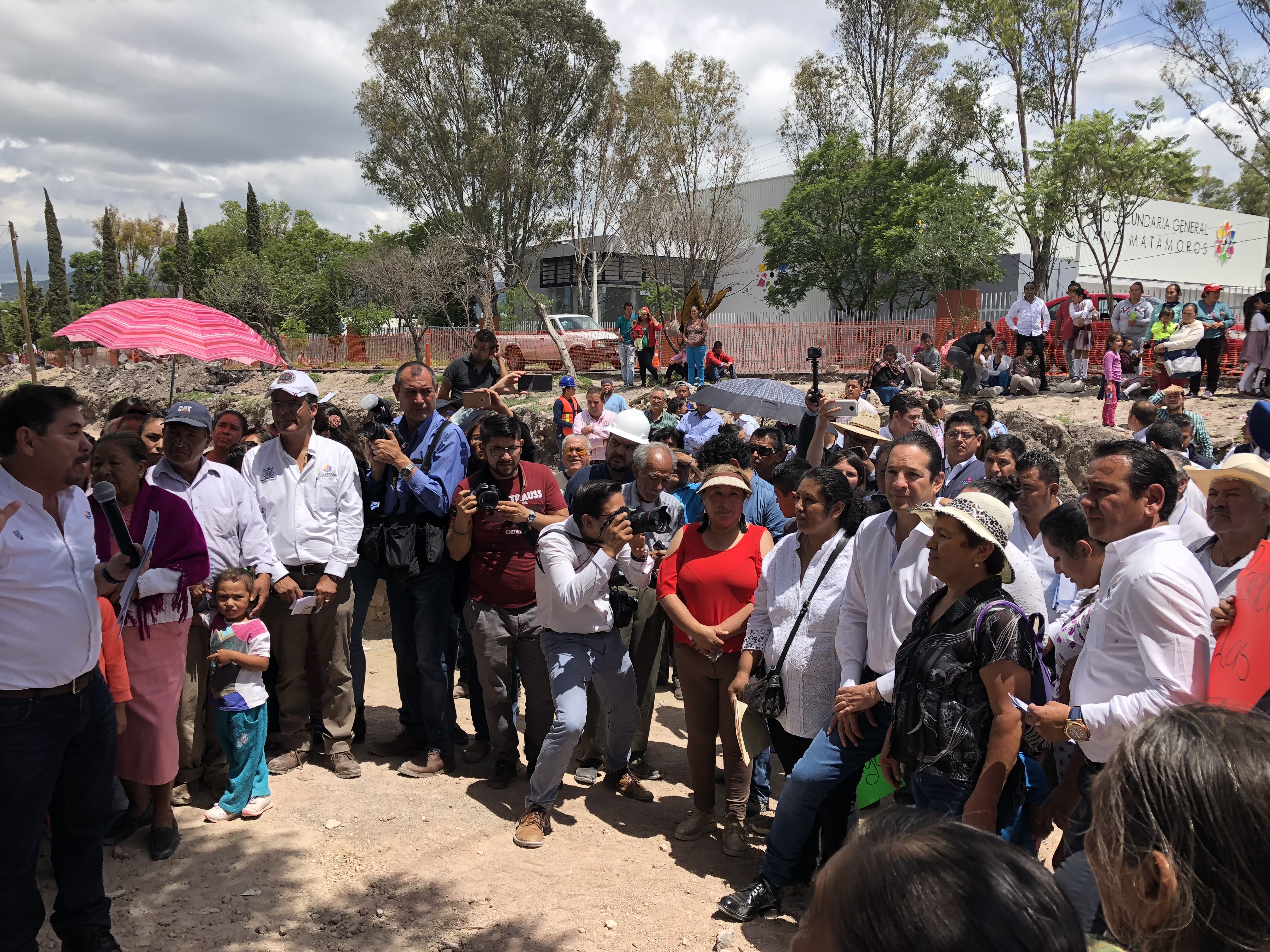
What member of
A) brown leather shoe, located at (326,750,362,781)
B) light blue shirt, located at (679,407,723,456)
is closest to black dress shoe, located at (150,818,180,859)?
brown leather shoe, located at (326,750,362,781)

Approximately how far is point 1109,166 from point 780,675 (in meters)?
15.6

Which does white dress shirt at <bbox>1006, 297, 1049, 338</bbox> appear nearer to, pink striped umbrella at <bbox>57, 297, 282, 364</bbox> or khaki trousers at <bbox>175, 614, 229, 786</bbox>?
pink striped umbrella at <bbox>57, 297, 282, 364</bbox>

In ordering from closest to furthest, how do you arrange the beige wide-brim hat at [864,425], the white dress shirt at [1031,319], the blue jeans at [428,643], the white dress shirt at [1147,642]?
the white dress shirt at [1147,642] → the blue jeans at [428,643] → the beige wide-brim hat at [864,425] → the white dress shirt at [1031,319]

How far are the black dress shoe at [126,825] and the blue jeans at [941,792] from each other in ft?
11.5

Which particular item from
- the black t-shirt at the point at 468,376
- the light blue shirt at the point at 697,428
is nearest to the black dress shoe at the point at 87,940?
the black t-shirt at the point at 468,376

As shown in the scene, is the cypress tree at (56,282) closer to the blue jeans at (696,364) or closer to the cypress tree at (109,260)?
the cypress tree at (109,260)

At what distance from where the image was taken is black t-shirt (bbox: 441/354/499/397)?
22.1 feet

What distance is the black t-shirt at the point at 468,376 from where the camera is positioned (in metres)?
6.75

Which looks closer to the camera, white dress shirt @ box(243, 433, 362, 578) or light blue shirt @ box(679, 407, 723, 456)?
white dress shirt @ box(243, 433, 362, 578)

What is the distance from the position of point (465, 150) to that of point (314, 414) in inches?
961

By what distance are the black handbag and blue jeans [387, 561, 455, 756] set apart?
206cm

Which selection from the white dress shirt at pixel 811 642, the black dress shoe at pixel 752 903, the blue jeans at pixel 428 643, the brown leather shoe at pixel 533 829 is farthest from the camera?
the blue jeans at pixel 428 643

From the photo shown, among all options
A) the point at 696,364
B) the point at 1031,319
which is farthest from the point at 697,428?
the point at 1031,319

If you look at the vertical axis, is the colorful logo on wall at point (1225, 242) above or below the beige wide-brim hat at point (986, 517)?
above
